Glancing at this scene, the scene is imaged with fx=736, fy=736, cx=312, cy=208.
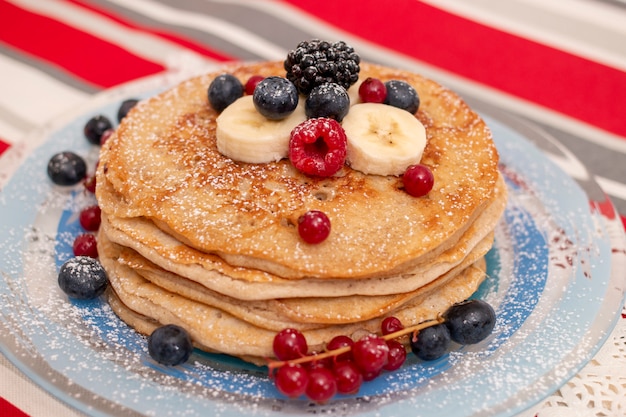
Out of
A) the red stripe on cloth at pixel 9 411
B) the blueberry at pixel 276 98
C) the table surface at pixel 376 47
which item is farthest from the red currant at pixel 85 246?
→ the table surface at pixel 376 47

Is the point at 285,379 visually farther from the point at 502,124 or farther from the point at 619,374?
the point at 502,124

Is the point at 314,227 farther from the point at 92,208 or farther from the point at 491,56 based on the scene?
the point at 491,56

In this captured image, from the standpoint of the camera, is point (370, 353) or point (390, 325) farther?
point (390, 325)

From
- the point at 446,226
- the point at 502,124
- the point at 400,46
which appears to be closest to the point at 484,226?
the point at 446,226

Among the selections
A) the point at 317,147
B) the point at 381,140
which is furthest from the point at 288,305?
the point at 381,140

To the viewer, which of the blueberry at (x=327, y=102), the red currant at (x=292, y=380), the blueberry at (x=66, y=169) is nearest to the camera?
the red currant at (x=292, y=380)

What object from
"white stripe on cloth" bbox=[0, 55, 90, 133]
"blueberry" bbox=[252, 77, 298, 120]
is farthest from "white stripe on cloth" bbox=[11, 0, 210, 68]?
"blueberry" bbox=[252, 77, 298, 120]

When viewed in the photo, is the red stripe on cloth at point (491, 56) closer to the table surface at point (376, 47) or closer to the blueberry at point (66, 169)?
the table surface at point (376, 47)
